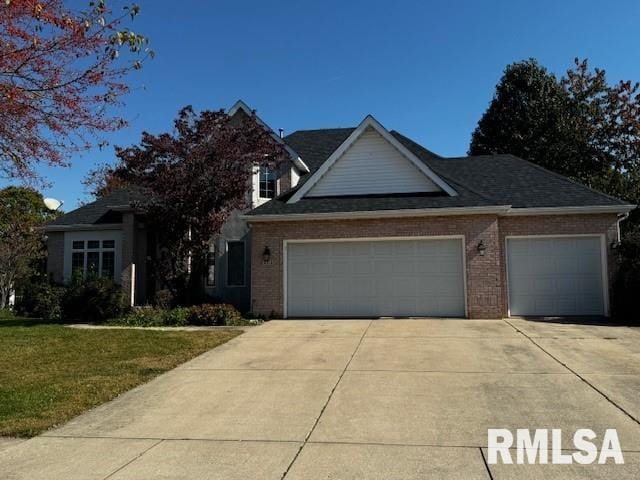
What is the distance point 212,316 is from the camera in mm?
14562

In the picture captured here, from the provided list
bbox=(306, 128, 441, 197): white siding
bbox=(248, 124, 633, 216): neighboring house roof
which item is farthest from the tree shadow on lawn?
bbox=(306, 128, 441, 197): white siding

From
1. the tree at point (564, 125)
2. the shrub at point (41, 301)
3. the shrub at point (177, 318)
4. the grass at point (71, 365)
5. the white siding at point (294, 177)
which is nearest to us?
the grass at point (71, 365)

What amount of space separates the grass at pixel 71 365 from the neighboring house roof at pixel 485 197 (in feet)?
16.9

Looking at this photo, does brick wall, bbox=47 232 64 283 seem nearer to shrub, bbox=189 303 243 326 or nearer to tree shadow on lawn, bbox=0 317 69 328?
tree shadow on lawn, bbox=0 317 69 328

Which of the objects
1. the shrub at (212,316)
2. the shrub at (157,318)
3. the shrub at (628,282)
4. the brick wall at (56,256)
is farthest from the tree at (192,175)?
the shrub at (628,282)

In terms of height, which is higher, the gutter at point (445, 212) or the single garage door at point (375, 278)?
the gutter at point (445, 212)

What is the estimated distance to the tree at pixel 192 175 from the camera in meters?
15.5

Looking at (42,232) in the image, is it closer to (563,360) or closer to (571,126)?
(563,360)

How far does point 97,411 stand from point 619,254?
46.1ft

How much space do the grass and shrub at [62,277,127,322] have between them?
4.84 feet

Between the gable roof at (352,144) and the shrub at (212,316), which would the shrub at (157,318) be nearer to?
the shrub at (212,316)

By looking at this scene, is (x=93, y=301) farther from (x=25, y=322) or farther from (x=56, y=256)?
(x=56, y=256)

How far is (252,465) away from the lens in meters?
4.85

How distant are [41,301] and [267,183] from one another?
8.88 metres
